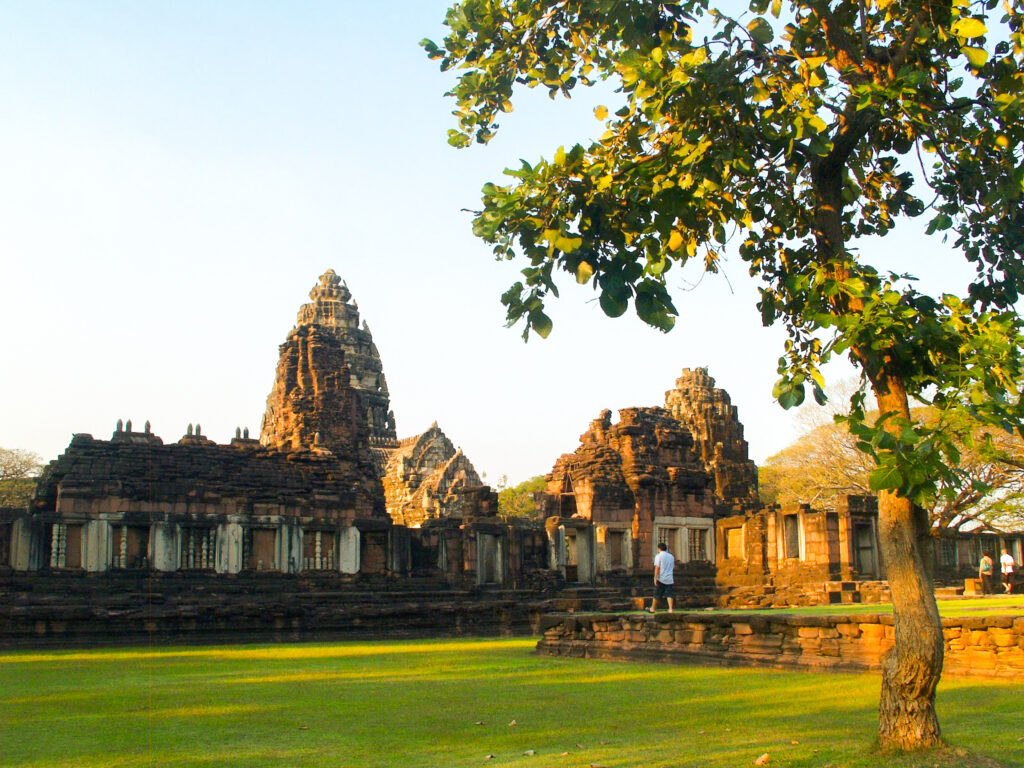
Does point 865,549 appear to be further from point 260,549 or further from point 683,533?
point 260,549

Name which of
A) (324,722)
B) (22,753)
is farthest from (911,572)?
(22,753)

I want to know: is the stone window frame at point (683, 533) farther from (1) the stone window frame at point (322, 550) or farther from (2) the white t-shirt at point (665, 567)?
(2) the white t-shirt at point (665, 567)

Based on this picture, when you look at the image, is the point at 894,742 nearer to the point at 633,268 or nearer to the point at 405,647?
the point at 633,268

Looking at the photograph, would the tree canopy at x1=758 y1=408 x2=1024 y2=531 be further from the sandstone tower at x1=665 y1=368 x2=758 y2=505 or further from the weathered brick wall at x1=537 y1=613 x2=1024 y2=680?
the weathered brick wall at x1=537 y1=613 x2=1024 y2=680

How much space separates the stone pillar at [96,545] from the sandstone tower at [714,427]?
37926 millimetres

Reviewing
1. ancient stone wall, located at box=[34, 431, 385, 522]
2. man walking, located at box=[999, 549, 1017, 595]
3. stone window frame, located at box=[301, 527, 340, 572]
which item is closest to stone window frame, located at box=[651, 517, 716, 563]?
man walking, located at box=[999, 549, 1017, 595]

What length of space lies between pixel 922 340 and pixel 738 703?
436cm

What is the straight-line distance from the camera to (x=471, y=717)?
9.01 metres

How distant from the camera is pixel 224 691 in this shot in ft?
36.3

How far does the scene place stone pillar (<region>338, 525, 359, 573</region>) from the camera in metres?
26.5

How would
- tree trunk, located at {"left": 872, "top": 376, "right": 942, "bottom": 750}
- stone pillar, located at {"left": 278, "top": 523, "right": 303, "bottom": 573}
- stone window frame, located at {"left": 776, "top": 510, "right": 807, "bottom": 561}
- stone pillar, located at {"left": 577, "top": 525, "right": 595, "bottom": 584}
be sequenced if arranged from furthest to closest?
stone pillar, located at {"left": 577, "top": 525, "right": 595, "bottom": 584} → stone window frame, located at {"left": 776, "top": 510, "right": 807, "bottom": 561} → stone pillar, located at {"left": 278, "top": 523, "right": 303, "bottom": 573} → tree trunk, located at {"left": 872, "top": 376, "right": 942, "bottom": 750}

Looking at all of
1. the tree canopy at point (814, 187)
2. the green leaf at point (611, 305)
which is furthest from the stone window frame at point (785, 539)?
the green leaf at point (611, 305)

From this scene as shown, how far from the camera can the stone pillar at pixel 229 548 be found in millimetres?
25500

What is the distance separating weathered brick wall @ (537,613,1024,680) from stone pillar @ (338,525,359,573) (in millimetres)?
11528
